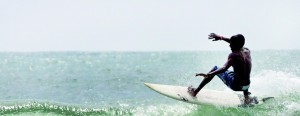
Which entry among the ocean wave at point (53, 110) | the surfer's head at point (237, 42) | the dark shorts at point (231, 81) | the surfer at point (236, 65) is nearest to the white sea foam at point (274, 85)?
the dark shorts at point (231, 81)

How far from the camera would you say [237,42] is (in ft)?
35.0

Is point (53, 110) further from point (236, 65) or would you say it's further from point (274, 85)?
point (274, 85)

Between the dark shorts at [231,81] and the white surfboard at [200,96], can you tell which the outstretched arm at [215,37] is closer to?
the dark shorts at [231,81]

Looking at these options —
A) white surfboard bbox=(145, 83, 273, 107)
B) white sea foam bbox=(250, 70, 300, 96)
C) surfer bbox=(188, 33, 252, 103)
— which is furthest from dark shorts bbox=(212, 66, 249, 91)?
white sea foam bbox=(250, 70, 300, 96)

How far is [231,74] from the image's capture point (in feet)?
37.5

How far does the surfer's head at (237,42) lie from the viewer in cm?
1065

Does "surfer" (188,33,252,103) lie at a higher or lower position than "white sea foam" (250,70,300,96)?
higher

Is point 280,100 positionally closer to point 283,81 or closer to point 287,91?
point 287,91

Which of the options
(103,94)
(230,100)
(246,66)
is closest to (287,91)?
(230,100)

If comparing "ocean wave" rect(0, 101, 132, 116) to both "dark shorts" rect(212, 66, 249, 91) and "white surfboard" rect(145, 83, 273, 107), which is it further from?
"dark shorts" rect(212, 66, 249, 91)

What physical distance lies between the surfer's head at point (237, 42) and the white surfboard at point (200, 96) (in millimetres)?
1568

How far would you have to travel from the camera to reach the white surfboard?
11.5 meters

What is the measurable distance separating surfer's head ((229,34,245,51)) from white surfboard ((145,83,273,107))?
1.57 m

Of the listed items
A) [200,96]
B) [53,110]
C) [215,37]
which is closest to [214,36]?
[215,37]
